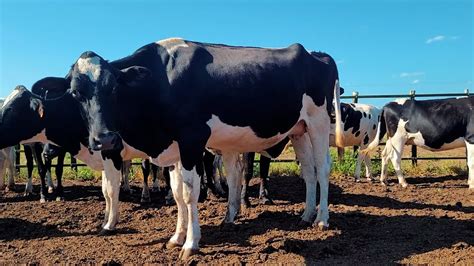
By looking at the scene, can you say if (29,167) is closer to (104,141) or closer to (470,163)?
(104,141)

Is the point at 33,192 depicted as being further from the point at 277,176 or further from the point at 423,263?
the point at 423,263

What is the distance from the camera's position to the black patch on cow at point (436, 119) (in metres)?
11.1

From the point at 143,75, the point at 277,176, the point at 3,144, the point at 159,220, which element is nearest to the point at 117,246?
the point at 159,220

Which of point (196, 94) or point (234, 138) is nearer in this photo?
point (196, 94)

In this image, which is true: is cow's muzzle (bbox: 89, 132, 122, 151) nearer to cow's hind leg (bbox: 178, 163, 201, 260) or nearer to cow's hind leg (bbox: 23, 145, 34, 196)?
cow's hind leg (bbox: 178, 163, 201, 260)

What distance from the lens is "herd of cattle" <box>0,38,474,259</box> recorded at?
205 inches

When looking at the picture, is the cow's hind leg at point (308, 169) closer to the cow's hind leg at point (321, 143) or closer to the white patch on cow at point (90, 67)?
the cow's hind leg at point (321, 143)

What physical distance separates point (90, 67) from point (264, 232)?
3.03 m

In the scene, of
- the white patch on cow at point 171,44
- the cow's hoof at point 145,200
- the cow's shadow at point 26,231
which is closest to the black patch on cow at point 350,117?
the cow's hoof at point 145,200

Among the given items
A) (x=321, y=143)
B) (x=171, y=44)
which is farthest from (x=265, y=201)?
Result: (x=171, y=44)

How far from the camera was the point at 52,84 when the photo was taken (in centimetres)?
546

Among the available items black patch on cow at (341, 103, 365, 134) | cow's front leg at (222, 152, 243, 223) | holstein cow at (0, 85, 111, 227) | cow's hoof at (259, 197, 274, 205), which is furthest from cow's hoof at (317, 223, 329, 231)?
black patch on cow at (341, 103, 365, 134)

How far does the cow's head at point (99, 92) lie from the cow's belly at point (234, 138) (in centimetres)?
102

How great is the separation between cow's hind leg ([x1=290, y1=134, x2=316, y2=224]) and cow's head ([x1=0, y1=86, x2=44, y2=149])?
4138 mm
